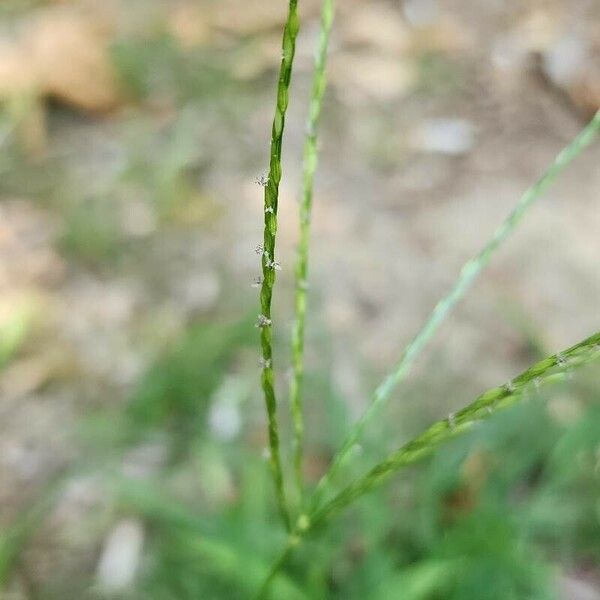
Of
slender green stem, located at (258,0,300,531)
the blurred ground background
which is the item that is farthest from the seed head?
the blurred ground background

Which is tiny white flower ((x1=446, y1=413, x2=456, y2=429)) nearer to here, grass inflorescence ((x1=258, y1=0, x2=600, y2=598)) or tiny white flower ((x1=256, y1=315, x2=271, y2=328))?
grass inflorescence ((x1=258, y1=0, x2=600, y2=598))

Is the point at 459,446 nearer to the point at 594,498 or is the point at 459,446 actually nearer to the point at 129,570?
Answer: the point at 594,498

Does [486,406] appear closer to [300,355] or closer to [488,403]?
[488,403]

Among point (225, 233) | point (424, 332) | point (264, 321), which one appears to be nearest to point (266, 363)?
point (264, 321)

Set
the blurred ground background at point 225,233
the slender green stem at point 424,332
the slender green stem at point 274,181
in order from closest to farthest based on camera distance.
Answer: the slender green stem at point 274,181 → the slender green stem at point 424,332 → the blurred ground background at point 225,233

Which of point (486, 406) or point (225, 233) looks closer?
point (486, 406)

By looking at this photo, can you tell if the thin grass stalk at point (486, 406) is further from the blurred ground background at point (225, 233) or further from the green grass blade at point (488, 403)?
the blurred ground background at point (225, 233)

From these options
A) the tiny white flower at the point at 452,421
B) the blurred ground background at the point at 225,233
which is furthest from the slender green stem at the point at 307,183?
the blurred ground background at the point at 225,233
